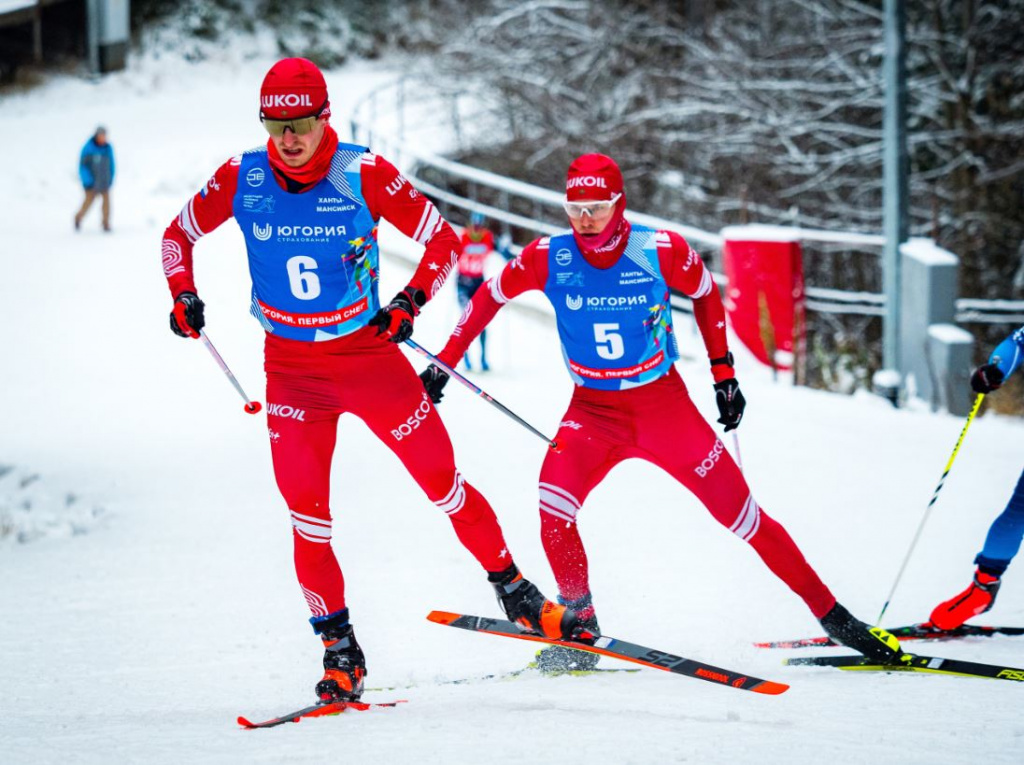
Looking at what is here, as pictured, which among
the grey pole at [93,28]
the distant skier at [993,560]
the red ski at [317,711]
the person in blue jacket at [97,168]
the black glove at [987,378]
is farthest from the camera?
the person in blue jacket at [97,168]

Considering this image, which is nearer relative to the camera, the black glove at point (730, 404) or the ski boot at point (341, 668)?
the ski boot at point (341, 668)

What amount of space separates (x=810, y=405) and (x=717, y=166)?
32.5 feet

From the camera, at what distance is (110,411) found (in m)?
11.6

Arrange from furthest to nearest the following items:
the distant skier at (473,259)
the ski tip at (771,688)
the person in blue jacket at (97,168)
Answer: the person in blue jacket at (97,168)
the distant skier at (473,259)
the ski tip at (771,688)

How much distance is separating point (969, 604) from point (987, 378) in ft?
3.41

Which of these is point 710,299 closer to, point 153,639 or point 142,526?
point 153,639

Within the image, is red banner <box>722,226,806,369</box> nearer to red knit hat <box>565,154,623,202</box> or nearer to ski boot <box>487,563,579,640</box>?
red knit hat <box>565,154,623,202</box>

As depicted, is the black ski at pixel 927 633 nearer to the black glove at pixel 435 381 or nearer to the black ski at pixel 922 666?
the black ski at pixel 922 666

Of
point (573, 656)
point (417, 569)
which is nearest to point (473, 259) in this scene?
point (417, 569)

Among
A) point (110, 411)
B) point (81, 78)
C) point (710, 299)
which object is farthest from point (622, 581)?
point (81, 78)

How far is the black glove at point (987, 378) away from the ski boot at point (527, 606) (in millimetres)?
1992

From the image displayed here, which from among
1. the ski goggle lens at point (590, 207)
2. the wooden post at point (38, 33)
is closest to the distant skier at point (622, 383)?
the ski goggle lens at point (590, 207)

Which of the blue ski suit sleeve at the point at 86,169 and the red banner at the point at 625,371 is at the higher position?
the blue ski suit sleeve at the point at 86,169

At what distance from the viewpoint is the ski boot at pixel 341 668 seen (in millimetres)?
4520
